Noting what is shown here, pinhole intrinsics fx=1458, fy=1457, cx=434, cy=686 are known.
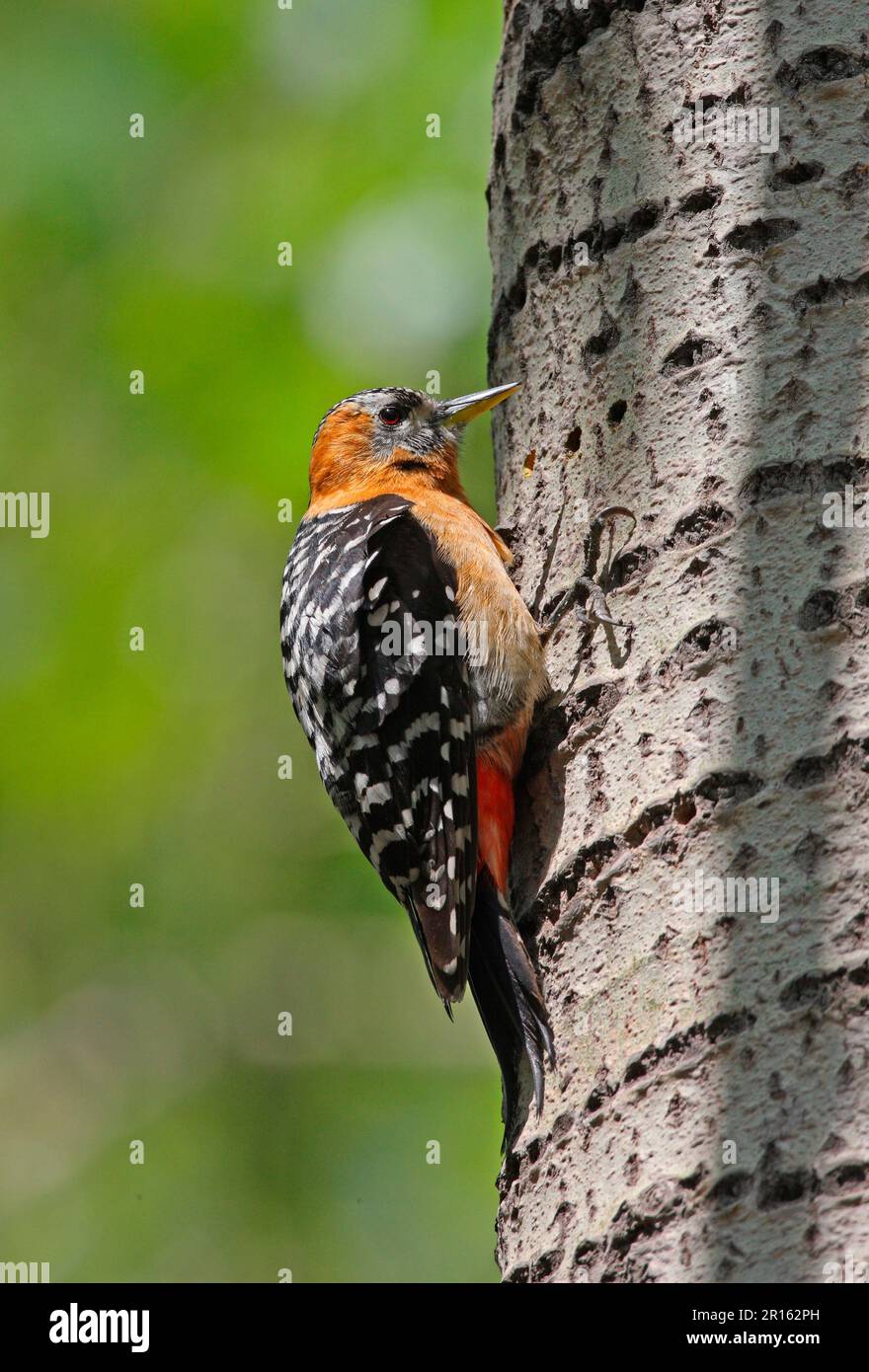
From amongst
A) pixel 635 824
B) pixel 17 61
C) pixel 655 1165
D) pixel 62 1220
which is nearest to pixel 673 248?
pixel 635 824

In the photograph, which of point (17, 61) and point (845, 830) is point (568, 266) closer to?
point (845, 830)

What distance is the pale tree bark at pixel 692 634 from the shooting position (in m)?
2.12

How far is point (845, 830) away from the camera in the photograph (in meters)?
2.24

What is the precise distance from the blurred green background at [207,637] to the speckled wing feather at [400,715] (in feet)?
7.50

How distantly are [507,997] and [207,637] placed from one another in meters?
4.74

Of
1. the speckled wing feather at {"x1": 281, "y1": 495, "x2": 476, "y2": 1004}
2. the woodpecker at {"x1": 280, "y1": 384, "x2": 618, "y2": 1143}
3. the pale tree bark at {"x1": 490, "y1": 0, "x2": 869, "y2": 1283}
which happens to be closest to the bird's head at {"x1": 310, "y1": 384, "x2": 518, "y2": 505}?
the woodpecker at {"x1": 280, "y1": 384, "x2": 618, "y2": 1143}

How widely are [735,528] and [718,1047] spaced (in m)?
0.97

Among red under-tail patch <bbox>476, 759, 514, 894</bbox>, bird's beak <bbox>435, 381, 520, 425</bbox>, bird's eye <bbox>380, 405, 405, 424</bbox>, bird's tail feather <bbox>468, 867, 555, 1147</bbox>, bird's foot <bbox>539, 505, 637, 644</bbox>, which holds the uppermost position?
bird's eye <bbox>380, 405, 405, 424</bbox>

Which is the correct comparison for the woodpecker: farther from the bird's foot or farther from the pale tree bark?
the pale tree bark

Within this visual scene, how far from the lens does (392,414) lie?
16.2 feet

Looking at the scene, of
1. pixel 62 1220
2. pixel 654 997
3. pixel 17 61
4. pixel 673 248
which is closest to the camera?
pixel 654 997

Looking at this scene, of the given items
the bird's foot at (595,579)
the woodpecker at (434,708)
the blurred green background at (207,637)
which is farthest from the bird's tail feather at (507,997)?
the blurred green background at (207,637)

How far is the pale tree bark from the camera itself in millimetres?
2117

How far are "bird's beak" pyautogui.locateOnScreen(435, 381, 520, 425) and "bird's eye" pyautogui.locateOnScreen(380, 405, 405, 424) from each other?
14 centimetres
